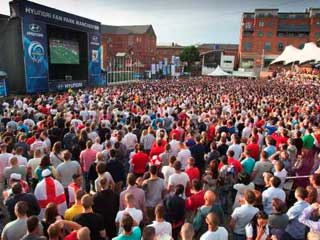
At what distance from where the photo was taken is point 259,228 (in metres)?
3.56

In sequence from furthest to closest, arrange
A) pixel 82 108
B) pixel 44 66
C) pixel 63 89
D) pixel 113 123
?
A: 1. pixel 63 89
2. pixel 44 66
3. pixel 82 108
4. pixel 113 123

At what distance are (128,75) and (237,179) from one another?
4321 centimetres

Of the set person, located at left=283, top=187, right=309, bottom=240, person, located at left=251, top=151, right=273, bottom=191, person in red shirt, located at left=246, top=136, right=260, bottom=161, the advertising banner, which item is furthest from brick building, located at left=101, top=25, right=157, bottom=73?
person, located at left=283, top=187, right=309, bottom=240

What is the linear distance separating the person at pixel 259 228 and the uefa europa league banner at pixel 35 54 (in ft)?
67.4

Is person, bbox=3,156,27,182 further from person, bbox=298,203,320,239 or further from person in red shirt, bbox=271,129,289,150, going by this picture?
person in red shirt, bbox=271,129,289,150

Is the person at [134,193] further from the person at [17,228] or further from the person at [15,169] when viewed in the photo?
the person at [15,169]

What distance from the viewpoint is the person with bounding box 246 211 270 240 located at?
353 centimetres

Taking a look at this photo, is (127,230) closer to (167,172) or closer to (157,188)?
(157,188)

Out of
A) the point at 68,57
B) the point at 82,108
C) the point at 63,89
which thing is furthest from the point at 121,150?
the point at 68,57

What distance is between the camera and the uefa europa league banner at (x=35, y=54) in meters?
20.6

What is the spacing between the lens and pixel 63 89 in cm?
2550

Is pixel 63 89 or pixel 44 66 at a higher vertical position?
pixel 44 66

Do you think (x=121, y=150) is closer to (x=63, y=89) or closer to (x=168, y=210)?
(x=168, y=210)

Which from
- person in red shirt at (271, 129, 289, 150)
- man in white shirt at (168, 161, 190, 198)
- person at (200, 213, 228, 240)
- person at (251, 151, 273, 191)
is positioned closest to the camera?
person at (200, 213, 228, 240)
